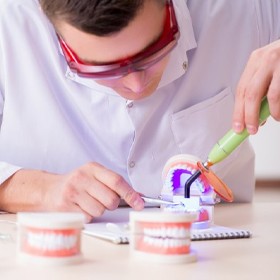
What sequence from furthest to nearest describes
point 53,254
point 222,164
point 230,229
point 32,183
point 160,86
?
1. point 222,164
2. point 160,86
3. point 32,183
4. point 230,229
5. point 53,254

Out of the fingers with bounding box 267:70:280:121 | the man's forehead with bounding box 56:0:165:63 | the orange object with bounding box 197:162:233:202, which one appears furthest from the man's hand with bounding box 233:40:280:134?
the man's forehead with bounding box 56:0:165:63

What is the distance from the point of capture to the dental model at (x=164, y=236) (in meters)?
0.96

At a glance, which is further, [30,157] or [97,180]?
[30,157]

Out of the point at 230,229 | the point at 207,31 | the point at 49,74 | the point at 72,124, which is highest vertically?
the point at 207,31

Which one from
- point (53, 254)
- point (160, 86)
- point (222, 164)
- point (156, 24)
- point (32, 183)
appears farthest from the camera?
point (222, 164)

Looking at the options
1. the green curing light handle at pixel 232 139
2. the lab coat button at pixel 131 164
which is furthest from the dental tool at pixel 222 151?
the lab coat button at pixel 131 164

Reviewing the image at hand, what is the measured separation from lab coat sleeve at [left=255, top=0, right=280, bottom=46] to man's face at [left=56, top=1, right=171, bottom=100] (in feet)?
1.69

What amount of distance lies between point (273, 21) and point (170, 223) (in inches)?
43.2

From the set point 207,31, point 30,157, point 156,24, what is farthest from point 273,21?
point 30,157

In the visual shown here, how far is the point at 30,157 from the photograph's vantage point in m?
1.83

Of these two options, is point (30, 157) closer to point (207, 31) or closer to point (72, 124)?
point (72, 124)

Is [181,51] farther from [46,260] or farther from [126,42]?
[46,260]

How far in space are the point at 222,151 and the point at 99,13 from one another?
385mm

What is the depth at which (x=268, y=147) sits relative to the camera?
4.04 metres
